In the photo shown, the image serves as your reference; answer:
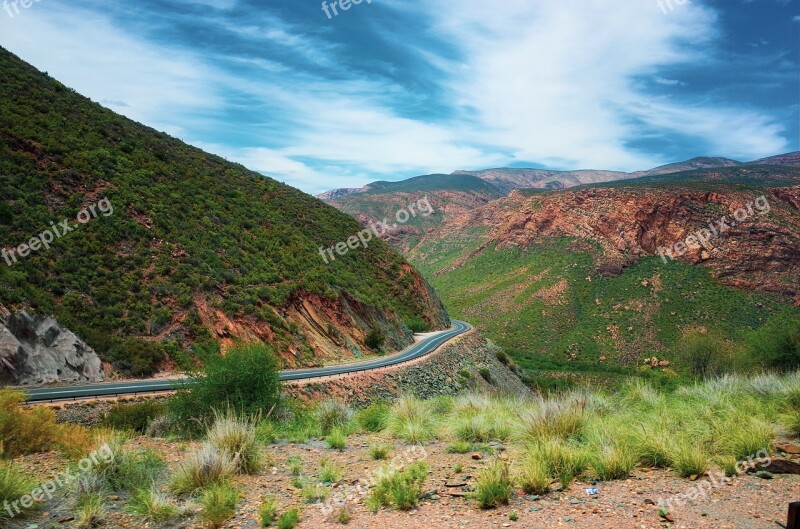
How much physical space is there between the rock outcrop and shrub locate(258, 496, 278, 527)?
16.1 metres

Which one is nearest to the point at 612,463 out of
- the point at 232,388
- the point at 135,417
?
the point at 232,388

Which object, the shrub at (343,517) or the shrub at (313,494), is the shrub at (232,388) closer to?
the shrub at (313,494)

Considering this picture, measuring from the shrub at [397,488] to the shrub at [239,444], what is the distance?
233 cm

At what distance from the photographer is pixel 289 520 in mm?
5965

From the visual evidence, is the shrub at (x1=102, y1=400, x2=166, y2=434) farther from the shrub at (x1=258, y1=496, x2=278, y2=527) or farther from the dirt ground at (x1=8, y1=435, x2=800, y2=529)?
the shrub at (x1=258, y1=496, x2=278, y2=527)

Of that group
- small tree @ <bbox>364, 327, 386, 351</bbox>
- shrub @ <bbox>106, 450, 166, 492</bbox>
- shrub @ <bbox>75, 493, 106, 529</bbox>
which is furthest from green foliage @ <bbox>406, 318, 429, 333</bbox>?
shrub @ <bbox>75, 493, 106, 529</bbox>

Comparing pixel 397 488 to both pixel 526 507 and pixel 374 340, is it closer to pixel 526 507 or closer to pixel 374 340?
pixel 526 507


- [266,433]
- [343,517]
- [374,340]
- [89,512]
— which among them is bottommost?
[374,340]

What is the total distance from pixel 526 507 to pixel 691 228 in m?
99.5

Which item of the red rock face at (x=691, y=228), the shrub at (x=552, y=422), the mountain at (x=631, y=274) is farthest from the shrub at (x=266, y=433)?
the red rock face at (x=691, y=228)

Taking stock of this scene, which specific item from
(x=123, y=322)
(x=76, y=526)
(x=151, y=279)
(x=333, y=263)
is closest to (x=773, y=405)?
(x=76, y=526)

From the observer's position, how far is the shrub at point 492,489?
A: 6.08 m

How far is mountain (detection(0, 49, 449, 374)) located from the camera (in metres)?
23.7

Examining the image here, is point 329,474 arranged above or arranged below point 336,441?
above
